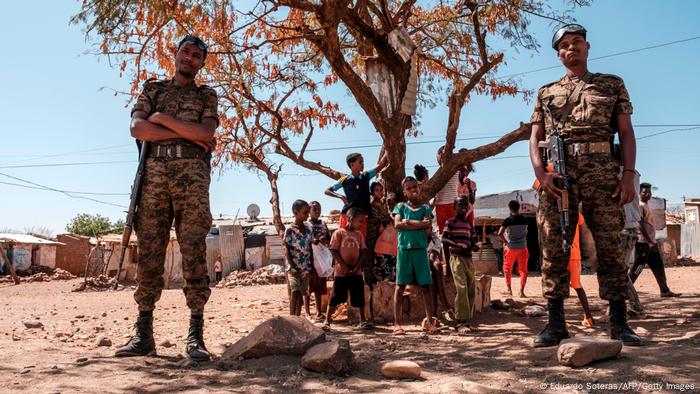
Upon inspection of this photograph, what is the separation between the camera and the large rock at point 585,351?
3.00m

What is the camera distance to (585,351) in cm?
300

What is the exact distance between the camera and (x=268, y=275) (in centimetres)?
1775

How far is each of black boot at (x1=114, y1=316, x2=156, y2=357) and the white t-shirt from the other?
14.2 feet

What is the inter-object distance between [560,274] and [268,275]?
579 inches

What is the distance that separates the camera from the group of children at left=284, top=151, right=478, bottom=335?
551 centimetres

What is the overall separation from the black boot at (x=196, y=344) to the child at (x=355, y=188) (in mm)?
3047

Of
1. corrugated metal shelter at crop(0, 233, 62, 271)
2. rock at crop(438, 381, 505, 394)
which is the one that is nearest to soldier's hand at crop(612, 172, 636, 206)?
rock at crop(438, 381, 505, 394)

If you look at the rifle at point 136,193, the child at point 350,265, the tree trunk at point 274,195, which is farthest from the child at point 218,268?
the rifle at point 136,193

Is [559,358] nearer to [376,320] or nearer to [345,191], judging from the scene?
[376,320]

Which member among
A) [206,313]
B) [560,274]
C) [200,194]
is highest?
[200,194]

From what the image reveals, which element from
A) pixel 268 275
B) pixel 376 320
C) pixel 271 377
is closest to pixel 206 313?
pixel 376 320

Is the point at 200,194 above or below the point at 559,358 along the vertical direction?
above

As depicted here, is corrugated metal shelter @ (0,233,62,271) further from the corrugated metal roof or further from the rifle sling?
the rifle sling

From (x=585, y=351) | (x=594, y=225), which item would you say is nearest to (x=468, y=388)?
(x=585, y=351)
